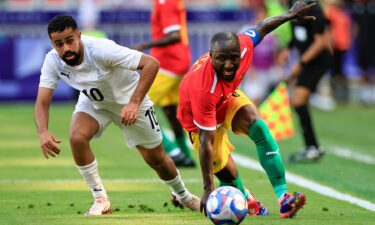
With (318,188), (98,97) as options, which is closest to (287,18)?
(98,97)

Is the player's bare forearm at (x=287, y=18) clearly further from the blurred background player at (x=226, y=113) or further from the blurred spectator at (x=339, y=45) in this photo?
the blurred spectator at (x=339, y=45)

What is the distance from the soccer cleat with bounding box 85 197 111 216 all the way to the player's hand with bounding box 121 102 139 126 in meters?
1.03

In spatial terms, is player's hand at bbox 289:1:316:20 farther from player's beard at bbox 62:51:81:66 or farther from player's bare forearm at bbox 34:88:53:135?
player's bare forearm at bbox 34:88:53:135

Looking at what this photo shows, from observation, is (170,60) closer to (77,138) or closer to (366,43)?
(77,138)

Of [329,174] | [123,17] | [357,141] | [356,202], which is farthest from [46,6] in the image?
[356,202]

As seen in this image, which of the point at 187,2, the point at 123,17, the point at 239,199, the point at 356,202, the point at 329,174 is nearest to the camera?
the point at 239,199

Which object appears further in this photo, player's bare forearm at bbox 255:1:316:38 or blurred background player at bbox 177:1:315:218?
player's bare forearm at bbox 255:1:316:38

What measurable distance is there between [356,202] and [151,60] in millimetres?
2842

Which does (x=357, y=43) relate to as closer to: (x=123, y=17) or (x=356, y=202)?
(x=123, y=17)

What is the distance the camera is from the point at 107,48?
32.0 feet

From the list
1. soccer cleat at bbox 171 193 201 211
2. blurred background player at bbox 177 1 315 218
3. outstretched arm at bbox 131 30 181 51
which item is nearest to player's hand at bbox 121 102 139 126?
blurred background player at bbox 177 1 315 218

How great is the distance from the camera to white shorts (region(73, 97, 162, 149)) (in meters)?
10.1

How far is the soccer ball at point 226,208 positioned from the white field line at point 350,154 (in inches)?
259

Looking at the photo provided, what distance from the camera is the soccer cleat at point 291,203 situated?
9320mm
